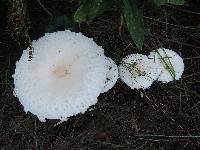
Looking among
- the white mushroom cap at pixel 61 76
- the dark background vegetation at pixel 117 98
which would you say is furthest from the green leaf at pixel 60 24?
the white mushroom cap at pixel 61 76

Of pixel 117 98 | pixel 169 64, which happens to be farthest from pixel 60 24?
pixel 169 64

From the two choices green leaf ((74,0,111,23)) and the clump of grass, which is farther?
the clump of grass

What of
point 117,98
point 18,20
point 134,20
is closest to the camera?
point 134,20

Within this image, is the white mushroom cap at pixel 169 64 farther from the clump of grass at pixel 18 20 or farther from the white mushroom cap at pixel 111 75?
the clump of grass at pixel 18 20

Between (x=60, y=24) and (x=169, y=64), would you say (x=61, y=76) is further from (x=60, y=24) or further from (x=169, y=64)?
(x=169, y=64)

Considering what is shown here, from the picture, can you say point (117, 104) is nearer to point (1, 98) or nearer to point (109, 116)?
point (109, 116)

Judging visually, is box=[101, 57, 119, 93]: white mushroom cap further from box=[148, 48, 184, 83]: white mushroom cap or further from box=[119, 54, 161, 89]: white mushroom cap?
box=[148, 48, 184, 83]: white mushroom cap

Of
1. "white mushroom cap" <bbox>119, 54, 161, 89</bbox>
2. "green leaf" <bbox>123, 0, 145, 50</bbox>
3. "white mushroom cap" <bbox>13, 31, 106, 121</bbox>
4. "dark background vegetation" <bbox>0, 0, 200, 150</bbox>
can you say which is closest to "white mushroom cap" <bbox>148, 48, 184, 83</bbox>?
"white mushroom cap" <bbox>119, 54, 161, 89</bbox>
